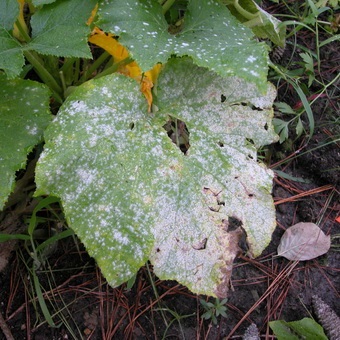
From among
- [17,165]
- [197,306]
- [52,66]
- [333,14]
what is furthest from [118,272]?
[333,14]

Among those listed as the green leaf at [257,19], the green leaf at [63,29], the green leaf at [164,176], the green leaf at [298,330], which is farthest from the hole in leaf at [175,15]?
the green leaf at [298,330]

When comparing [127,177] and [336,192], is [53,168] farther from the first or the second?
[336,192]

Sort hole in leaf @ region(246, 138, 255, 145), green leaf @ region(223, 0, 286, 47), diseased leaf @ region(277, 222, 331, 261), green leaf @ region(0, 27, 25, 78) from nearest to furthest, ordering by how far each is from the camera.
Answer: green leaf @ region(0, 27, 25, 78), hole in leaf @ region(246, 138, 255, 145), green leaf @ region(223, 0, 286, 47), diseased leaf @ region(277, 222, 331, 261)

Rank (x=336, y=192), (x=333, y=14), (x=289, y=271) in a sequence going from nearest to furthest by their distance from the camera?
(x=289, y=271)
(x=336, y=192)
(x=333, y=14)

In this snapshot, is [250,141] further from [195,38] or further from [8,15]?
[8,15]

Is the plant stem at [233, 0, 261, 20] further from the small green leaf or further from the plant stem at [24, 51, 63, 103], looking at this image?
the plant stem at [24, 51, 63, 103]

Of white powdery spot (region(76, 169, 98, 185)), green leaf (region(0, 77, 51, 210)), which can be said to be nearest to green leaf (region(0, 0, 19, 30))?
green leaf (region(0, 77, 51, 210))
